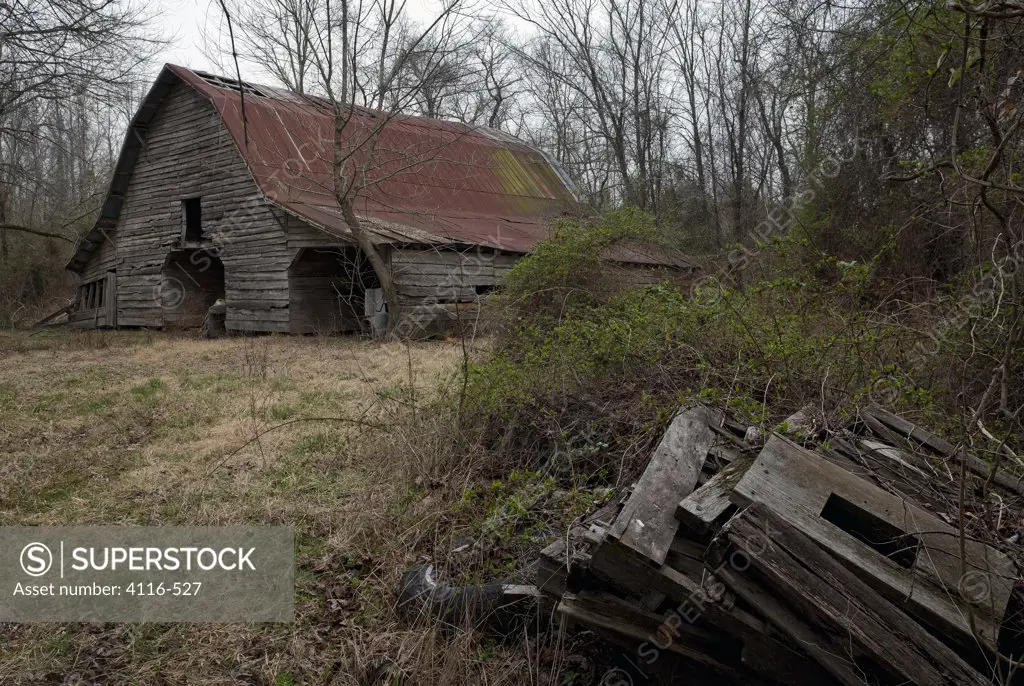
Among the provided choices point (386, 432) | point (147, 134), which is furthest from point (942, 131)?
point (147, 134)

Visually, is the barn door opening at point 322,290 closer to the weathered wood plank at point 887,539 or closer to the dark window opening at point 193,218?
the dark window opening at point 193,218

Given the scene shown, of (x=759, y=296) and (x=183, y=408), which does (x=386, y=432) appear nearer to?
(x=183, y=408)

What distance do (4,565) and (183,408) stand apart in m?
3.41

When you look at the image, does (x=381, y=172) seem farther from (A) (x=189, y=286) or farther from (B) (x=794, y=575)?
(B) (x=794, y=575)

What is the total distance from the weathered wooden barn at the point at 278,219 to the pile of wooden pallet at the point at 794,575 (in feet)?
32.8

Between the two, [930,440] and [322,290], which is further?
[322,290]

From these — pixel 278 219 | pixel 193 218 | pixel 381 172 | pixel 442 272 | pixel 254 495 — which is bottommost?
pixel 254 495

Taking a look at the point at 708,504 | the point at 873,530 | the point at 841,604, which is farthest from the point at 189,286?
the point at 841,604

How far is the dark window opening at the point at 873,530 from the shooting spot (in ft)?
8.54

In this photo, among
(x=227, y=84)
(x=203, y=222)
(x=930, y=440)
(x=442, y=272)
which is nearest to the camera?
(x=930, y=440)

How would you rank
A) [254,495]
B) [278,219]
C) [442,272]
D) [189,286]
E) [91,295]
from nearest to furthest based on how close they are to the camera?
[254,495] < [442,272] < [278,219] < [189,286] < [91,295]

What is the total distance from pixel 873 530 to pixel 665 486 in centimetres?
84

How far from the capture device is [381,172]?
55.3 feet

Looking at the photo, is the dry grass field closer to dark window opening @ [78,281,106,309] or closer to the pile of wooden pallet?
the pile of wooden pallet
